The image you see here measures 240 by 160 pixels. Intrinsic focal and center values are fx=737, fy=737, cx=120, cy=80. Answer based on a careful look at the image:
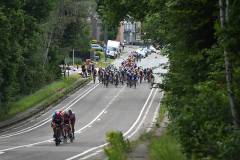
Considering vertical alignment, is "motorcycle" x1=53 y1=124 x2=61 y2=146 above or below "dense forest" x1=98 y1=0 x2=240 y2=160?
below

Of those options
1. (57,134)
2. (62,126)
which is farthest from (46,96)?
(57,134)

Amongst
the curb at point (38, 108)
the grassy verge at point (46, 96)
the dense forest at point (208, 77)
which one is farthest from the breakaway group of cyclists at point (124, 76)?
the dense forest at point (208, 77)

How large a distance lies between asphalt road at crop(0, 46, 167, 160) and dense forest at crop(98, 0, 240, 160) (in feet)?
40.8

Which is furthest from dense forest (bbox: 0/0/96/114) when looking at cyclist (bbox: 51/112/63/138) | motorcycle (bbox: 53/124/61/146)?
motorcycle (bbox: 53/124/61/146)

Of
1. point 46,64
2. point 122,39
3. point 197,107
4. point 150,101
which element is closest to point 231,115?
point 197,107

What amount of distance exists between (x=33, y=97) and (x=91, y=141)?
2268 centimetres

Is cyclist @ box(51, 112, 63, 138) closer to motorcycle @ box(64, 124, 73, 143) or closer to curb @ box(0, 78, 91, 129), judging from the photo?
motorcycle @ box(64, 124, 73, 143)

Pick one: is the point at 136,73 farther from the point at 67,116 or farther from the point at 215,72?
the point at 215,72

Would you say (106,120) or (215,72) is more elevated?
(215,72)

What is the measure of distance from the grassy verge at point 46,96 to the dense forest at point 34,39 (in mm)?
566

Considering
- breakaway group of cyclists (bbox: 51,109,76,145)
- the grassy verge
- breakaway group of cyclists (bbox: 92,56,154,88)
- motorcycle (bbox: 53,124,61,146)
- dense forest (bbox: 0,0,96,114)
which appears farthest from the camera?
breakaway group of cyclists (bbox: 92,56,154,88)

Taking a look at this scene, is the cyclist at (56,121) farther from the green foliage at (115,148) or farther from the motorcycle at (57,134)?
the green foliage at (115,148)

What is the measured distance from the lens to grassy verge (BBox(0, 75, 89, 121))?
161 feet

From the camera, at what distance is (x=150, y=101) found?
55312mm
